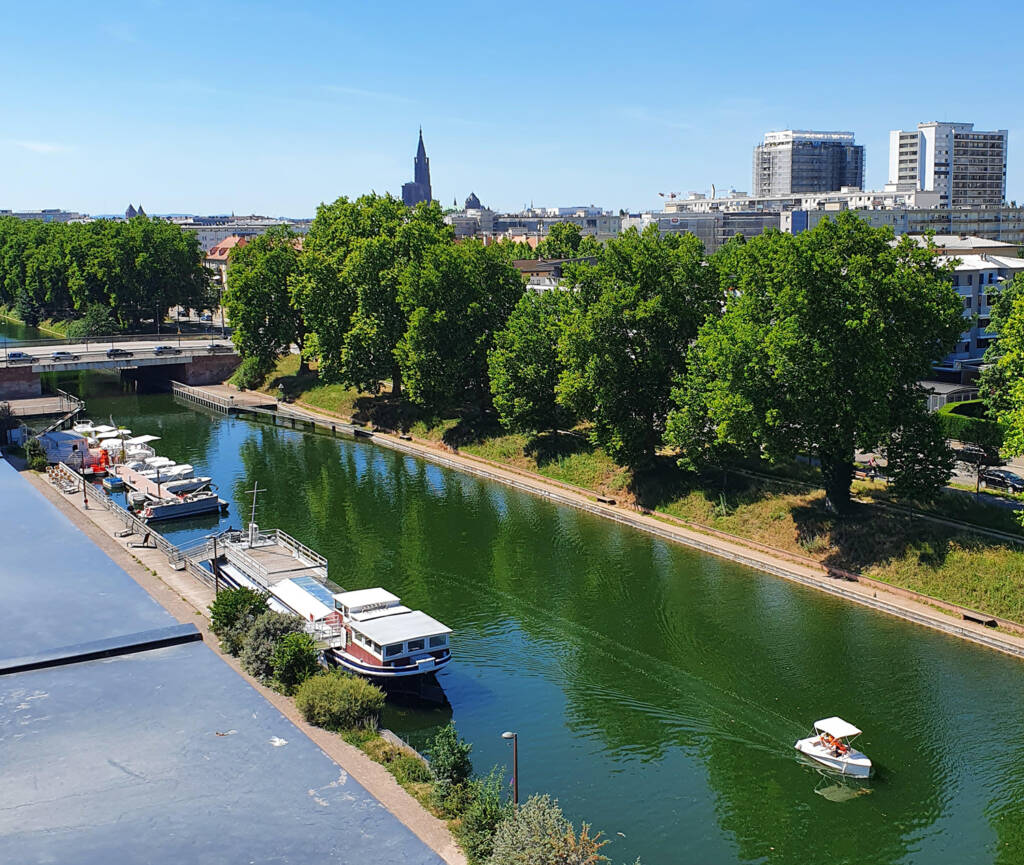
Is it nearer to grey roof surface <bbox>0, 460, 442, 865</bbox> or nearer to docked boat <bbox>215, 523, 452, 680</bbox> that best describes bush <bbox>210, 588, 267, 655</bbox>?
grey roof surface <bbox>0, 460, 442, 865</bbox>

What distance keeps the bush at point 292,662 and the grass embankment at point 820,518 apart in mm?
27689

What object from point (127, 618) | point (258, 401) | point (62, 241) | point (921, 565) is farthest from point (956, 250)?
point (62, 241)

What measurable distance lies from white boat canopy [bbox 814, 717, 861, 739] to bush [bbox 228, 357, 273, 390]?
266 ft

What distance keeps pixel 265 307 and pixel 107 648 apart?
68.8m

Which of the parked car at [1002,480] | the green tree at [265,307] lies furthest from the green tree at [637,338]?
the green tree at [265,307]

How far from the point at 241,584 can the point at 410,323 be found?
36.3 m

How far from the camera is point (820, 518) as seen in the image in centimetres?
5712

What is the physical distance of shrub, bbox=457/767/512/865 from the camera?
28.6 meters

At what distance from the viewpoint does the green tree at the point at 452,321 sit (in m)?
83.0

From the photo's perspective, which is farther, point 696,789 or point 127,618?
point 127,618

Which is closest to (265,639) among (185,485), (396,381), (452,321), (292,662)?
(292,662)

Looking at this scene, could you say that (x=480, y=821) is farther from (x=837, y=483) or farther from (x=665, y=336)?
(x=665, y=336)

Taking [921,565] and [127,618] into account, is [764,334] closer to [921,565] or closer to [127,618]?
[921,565]

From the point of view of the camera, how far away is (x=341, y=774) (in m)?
32.4
